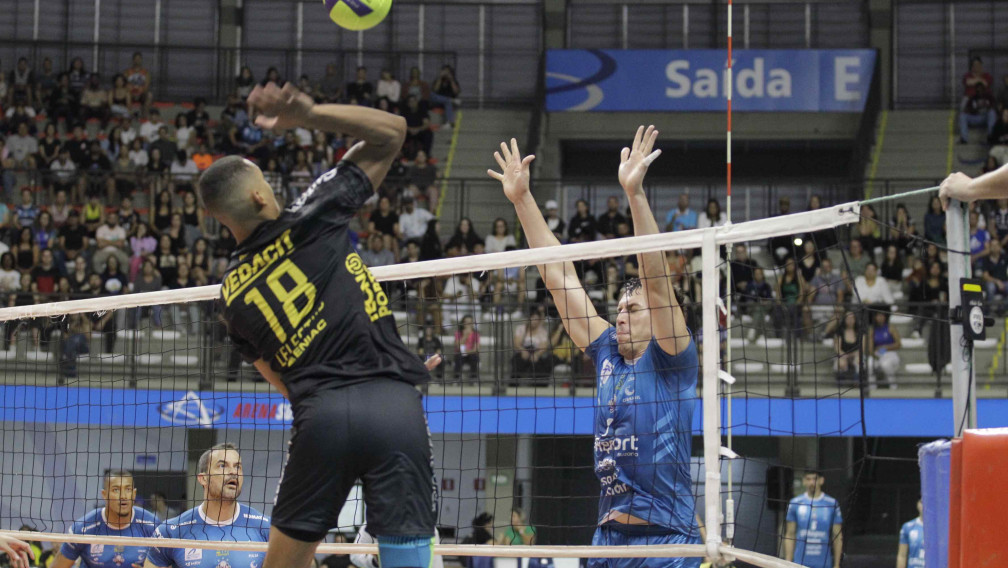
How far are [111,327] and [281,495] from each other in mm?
12768

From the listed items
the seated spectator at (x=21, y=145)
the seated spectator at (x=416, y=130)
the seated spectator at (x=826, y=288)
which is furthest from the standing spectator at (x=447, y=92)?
the seated spectator at (x=826, y=288)

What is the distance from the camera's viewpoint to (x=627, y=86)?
21703mm

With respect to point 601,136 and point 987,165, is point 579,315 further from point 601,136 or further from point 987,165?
point 601,136

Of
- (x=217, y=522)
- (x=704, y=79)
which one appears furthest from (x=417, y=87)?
(x=217, y=522)

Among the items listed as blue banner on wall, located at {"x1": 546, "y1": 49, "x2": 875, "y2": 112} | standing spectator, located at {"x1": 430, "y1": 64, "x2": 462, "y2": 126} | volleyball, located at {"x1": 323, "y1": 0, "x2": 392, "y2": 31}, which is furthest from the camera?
standing spectator, located at {"x1": 430, "y1": 64, "x2": 462, "y2": 126}

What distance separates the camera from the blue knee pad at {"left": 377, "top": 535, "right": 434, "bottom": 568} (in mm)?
3635

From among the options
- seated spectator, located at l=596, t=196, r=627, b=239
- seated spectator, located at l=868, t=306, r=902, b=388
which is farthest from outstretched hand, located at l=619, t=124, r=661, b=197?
seated spectator, located at l=596, t=196, r=627, b=239

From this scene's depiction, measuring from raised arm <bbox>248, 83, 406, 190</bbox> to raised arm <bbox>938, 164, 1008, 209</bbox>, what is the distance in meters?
2.00

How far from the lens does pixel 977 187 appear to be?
396cm

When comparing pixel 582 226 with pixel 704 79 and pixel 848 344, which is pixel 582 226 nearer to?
pixel 848 344

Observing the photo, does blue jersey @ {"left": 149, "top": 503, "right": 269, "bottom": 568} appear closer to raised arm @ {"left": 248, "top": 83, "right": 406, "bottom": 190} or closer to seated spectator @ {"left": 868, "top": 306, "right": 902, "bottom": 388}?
raised arm @ {"left": 248, "top": 83, "right": 406, "bottom": 190}

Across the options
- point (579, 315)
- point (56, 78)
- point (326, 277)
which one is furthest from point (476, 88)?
point (326, 277)

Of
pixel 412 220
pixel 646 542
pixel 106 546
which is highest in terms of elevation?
pixel 412 220

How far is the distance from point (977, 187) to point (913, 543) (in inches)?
350
